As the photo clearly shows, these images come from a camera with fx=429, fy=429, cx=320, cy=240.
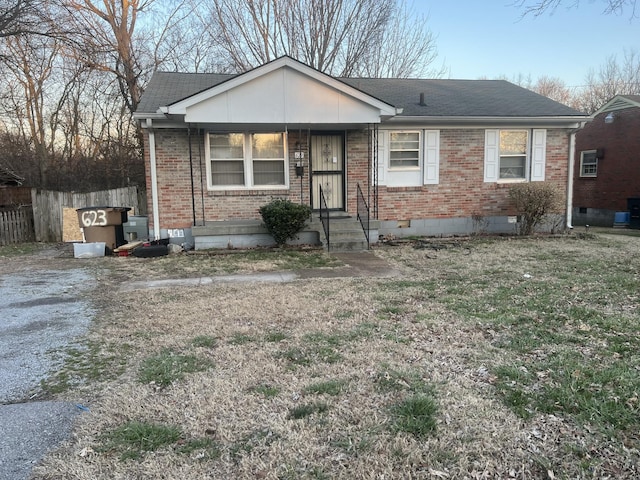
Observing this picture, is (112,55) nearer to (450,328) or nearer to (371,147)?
(371,147)

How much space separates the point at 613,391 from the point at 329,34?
A: 20.8 m

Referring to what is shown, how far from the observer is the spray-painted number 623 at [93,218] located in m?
9.68

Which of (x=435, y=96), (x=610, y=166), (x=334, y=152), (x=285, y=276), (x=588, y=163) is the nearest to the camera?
(x=285, y=276)

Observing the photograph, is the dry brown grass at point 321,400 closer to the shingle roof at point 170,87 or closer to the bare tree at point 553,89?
the shingle roof at point 170,87

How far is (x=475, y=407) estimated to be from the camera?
2.89 meters

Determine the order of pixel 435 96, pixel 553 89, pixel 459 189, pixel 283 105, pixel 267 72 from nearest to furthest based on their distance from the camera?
pixel 267 72, pixel 283 105, pixel 459 189, pixel 435 96, pixel 553 89

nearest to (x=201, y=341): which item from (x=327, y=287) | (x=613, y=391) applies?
(x=327, y=287)

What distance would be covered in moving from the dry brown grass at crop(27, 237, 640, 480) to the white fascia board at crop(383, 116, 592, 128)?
6468 millimetres

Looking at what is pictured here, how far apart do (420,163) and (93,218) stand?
8122 mm

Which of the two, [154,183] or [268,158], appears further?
[268,158]

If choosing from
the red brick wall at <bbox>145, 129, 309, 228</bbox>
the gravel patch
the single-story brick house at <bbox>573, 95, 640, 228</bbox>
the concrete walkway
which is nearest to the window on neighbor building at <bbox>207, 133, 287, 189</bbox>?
the red brick wall at <bbox>145, 129, 309, 228</bbox>

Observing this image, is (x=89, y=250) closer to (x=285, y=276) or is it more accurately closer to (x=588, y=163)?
(x=285, y=276)

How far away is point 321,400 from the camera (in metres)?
3.02

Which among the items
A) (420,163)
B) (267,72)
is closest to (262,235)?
(267,72)
